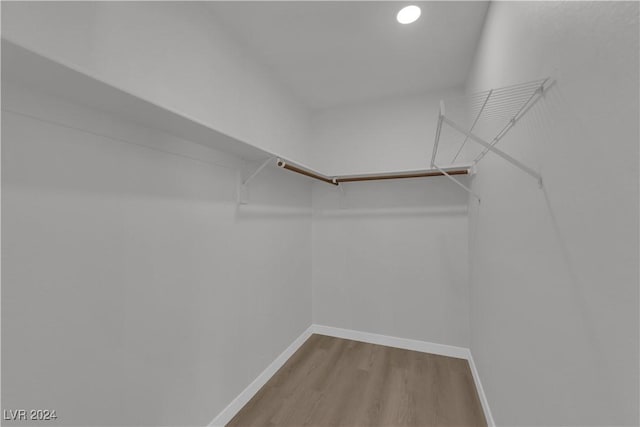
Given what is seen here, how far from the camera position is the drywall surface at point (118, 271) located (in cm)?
83

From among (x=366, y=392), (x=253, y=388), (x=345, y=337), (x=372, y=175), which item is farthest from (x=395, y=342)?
(x=372, y=175)

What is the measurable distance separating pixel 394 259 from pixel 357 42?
77.3 inches

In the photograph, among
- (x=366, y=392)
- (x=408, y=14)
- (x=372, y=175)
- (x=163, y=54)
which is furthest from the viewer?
(x=372, y=175)

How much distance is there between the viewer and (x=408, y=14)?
154cm

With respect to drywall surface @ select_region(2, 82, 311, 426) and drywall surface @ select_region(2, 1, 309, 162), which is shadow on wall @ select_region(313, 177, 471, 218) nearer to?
drywall surface @ select_region(2, 1, 309, 162)

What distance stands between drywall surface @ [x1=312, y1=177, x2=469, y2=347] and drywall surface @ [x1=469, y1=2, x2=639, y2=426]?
44.6 inches

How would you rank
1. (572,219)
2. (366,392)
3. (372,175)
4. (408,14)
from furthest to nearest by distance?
1. (372,175)
2. (366,392)
3. (408,14)
4. (572,219)

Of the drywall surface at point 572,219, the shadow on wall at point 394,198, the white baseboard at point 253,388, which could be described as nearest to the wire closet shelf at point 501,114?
the drywall surface at point 572,219

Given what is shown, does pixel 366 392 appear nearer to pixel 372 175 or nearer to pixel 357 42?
pixel 372 175

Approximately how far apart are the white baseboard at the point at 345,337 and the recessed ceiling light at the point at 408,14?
8.30ft

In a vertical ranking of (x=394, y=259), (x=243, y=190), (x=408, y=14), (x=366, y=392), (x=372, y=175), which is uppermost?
(x=408, y=14)

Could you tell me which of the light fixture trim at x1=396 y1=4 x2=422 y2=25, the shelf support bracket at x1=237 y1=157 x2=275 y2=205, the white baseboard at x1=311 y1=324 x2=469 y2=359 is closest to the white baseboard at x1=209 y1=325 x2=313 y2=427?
the white baseboard at x1=311 y1=324 x2=469 y2=359

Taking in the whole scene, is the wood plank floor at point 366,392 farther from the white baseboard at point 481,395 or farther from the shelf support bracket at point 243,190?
the shelf support bracket at point 243,190

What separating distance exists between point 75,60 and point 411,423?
2.57 metres
